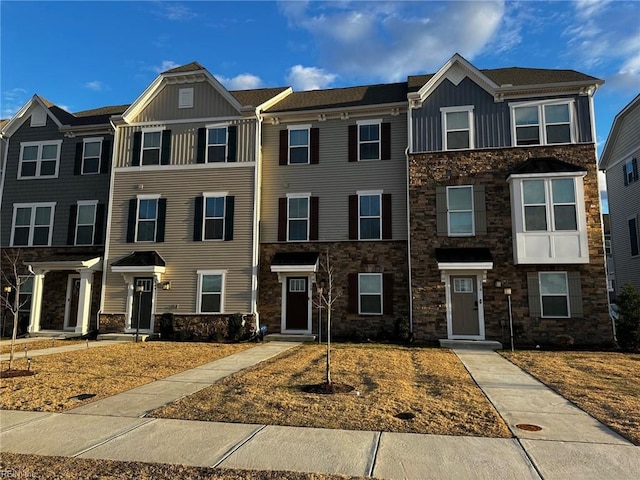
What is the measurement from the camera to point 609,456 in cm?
458

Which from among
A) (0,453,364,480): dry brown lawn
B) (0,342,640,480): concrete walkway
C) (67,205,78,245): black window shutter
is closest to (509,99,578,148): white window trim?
(0,342,640,480): concrete walkway

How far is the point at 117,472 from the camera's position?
165 inches

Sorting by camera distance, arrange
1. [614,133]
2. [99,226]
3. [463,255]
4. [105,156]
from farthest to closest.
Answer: [614,133] → [105,156] → [99,226] → [463,255]

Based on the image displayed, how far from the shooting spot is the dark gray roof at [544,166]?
14094 millimetres

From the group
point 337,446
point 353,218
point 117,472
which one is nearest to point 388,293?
point 353,218

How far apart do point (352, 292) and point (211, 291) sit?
5.16 metres

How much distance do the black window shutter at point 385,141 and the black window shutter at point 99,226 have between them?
1155cm

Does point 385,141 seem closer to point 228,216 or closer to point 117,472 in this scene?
point 228,216

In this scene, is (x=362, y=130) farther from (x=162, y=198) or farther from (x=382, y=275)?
(x=162, y=198)

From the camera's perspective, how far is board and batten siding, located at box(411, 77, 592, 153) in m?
15.2

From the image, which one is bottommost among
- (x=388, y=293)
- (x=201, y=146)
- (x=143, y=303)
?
(x=143, y=303)

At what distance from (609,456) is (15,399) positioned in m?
8.05

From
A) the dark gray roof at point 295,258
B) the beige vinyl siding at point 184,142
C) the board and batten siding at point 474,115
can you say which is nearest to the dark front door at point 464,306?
the board and batten siding at point 474,115

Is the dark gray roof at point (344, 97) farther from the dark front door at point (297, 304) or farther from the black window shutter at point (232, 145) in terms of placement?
the dark front door at point (297, 304)
